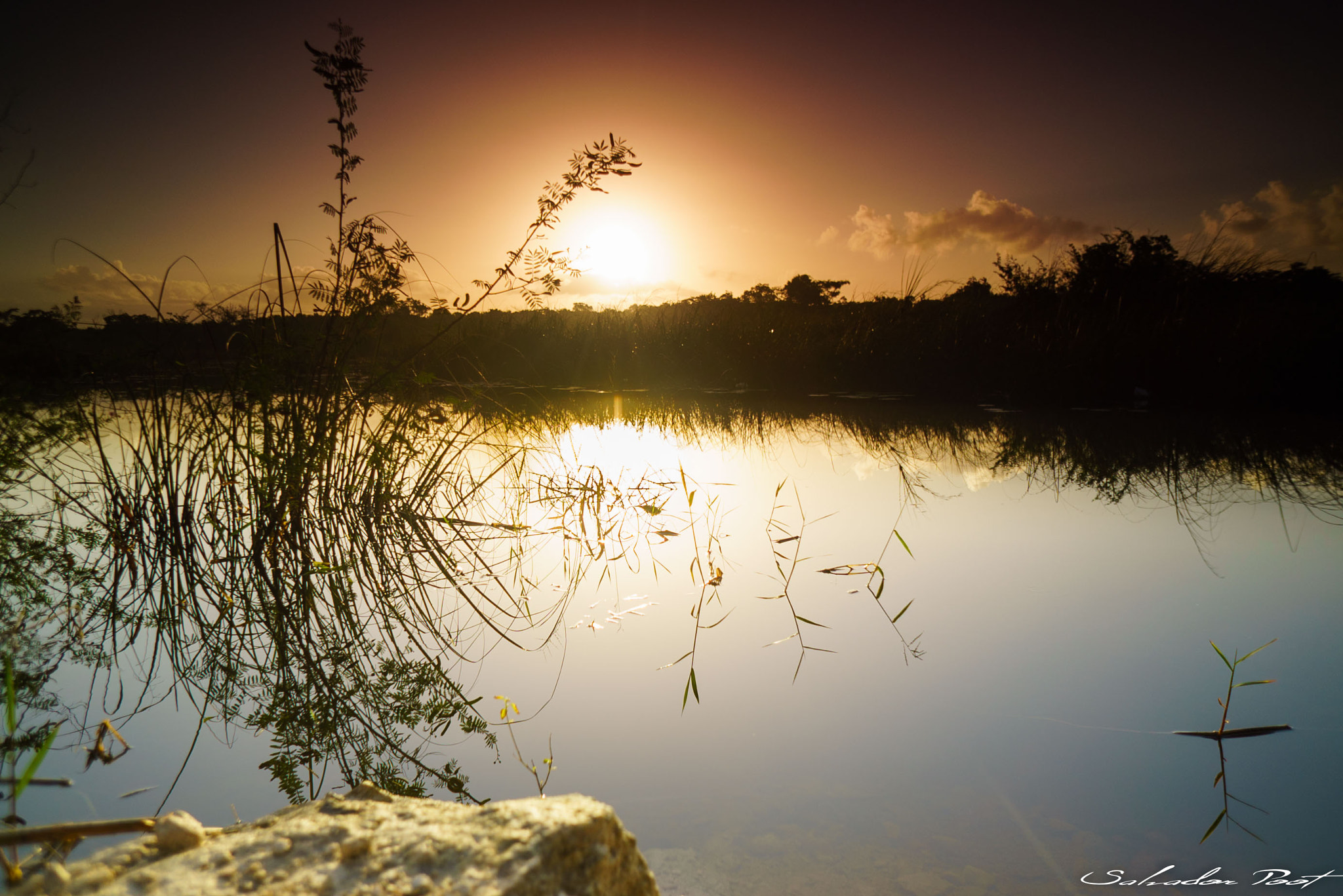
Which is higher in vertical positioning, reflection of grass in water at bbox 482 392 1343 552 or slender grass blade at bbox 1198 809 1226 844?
reflection of grass in water at bbox 482 392 1343 552

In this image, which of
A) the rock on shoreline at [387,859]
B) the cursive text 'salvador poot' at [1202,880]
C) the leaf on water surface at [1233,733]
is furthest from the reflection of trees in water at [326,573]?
the leaf on water surface at [1233,733]

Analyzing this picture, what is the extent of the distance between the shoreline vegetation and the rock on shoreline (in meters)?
2.54

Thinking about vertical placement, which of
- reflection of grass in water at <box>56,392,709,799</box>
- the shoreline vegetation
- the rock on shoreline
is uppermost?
the shoreline vegetation

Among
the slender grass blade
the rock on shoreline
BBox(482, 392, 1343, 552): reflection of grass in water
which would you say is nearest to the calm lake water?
the slender grass blade

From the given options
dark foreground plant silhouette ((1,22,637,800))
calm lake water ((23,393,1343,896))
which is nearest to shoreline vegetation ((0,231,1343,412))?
dark foreground plant silhouette ((1,22,637,800))

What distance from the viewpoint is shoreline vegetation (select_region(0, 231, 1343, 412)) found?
3223 millimetres

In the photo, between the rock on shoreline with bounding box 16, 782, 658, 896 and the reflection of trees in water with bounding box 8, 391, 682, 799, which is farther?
the reflection of trees in water with bounding box 8, 391, 682, 799

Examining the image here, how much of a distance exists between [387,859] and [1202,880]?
1.19 meters

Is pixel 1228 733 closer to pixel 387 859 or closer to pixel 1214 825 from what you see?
pixel 1214 825

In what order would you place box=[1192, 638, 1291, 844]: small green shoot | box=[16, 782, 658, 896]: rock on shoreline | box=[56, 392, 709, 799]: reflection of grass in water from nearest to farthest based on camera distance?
box=[16, 782, 658, 896]: rock on shoreline, box=[1192, 638, 1291, 844]: small green shoot, box=[56, 392, 709, 799]: reflection of grass in water

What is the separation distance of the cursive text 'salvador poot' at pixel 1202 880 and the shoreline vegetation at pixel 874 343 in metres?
2.82

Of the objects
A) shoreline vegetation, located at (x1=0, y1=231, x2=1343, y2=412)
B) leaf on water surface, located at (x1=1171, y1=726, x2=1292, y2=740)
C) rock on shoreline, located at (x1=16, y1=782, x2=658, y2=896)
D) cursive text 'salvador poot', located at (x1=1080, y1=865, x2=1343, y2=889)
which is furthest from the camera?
shoreline vegetation, located at (x1=0, y1=231, x2=1343, y2=412)

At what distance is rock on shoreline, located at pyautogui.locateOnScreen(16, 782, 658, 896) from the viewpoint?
58cm

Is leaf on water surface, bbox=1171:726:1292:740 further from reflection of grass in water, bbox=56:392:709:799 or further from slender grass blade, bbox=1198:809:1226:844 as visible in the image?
reflection of grass in water, bbox=56:392:709:799
